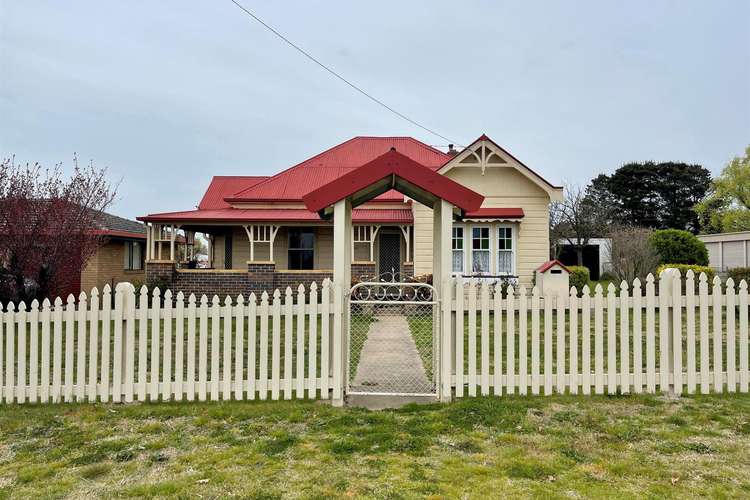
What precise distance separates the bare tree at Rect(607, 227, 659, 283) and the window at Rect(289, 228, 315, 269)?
1151cm

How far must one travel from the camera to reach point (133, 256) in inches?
891

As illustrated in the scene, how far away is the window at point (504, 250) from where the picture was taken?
15.5m

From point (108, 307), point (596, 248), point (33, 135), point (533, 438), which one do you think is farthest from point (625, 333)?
point (596, 248)

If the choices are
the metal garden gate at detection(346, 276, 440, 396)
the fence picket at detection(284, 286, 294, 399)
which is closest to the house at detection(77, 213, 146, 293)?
the metal garden gate at detection(346, 276, 440, 396)

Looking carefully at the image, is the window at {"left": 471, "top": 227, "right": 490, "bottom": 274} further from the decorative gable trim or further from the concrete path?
the concrete path

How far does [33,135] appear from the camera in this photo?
1930 centimetres

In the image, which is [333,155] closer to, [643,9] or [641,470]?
[643,9]

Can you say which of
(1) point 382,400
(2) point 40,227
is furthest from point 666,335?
(2) point 40,227

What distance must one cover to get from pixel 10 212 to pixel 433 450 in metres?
12.6

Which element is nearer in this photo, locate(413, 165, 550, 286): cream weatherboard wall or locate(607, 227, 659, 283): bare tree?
locate(413, 165, 550, 286): cream weatherboard wall

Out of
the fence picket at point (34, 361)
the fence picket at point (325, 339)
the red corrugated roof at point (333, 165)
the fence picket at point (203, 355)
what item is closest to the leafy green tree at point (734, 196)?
the red corrugated roof at point (333, 165)

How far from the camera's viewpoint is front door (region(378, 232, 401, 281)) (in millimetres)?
17562

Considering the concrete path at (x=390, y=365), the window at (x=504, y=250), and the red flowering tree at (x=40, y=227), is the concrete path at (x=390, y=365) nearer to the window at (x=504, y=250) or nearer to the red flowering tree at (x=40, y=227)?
the window at (x=504, y=250)

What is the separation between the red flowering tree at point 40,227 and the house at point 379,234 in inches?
120
